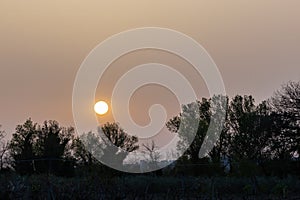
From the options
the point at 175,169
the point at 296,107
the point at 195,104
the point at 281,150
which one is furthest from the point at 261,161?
the point at 195,104

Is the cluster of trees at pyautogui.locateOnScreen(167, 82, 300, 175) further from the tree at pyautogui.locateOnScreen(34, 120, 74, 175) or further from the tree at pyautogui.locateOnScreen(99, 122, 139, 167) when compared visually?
the tree at pyautogui.locateOnScreen(34, 120, 74, 175)

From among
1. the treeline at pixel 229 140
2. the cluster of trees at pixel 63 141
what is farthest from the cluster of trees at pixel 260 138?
the cluster of trees at pixel 63 141

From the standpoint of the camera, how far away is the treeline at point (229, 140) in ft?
125

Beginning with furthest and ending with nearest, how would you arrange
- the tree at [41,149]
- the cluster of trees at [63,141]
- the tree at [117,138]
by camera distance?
the tree at [117,138]
the cluster of trees at [63,141]
the tree at [41,149]

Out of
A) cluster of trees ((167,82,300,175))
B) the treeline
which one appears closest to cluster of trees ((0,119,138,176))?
the treeline

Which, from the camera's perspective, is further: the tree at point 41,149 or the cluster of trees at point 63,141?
the cluster of trees at point 63,141

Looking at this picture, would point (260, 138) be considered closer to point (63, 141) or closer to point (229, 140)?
point (229, 140)

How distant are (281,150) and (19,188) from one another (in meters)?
33.8

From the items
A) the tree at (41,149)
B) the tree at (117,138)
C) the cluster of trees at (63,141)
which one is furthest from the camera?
the tree at (117,138)

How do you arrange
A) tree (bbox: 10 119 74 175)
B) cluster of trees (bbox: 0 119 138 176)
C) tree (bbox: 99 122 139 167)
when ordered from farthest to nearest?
tree (bbox: 99 122 139 167) → cluster of trees (bbox: 0 119 138 176) → tree (bbox: 10 119 74 175)

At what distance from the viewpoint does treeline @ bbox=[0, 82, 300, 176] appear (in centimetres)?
3816

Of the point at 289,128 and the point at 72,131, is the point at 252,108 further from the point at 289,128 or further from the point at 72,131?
the point at 72,131

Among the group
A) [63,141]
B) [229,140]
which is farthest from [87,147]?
[229,140]

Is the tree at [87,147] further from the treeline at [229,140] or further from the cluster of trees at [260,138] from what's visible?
the cluster of trees at [260,138]
